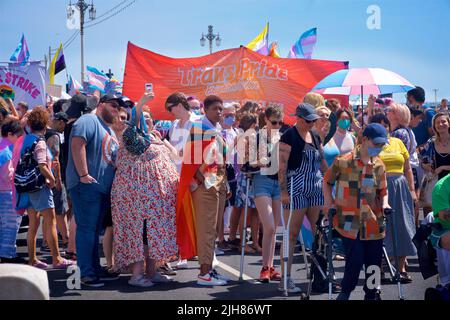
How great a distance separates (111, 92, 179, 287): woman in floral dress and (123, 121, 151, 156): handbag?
2.5 inches

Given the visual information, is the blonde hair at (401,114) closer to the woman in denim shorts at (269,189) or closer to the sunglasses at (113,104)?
the woman in denim shorts at (269,189)

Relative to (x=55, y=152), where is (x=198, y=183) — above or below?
below

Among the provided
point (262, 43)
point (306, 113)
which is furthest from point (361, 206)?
point (262, 43)

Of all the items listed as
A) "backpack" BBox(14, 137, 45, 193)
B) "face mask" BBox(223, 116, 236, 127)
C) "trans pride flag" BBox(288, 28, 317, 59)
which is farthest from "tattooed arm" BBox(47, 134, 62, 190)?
"trans pride flag" BBox(288, 28, 317, 59)

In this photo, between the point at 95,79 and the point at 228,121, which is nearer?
the point at 228,121

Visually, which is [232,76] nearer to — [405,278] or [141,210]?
[141,210]

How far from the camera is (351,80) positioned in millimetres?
9695

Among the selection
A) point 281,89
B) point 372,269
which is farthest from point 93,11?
point 372,269

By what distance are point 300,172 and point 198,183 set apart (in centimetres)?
118

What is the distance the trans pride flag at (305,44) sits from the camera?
18.8m

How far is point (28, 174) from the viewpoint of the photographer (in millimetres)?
8695

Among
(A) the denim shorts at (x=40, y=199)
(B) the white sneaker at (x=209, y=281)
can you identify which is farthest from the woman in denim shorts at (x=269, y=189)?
(A) the denim shorts at (x=40, y=199)

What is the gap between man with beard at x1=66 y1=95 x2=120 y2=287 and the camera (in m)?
7.69

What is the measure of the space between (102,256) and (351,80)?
416 cm
